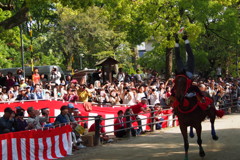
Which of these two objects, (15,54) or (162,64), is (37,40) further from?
(162,64)

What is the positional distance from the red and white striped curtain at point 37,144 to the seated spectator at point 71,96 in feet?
16.5

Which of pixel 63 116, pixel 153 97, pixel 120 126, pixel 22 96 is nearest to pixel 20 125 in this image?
pixel 63 116

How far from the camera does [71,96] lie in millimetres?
18641

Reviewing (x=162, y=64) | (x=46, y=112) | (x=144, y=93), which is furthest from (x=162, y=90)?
(x=162, y=64)

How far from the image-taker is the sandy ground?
11.9 meters

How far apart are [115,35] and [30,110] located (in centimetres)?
2982

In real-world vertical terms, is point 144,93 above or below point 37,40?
below

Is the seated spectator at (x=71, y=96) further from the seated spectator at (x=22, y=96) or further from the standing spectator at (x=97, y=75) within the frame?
the standing spectator at (x=97, y=75)

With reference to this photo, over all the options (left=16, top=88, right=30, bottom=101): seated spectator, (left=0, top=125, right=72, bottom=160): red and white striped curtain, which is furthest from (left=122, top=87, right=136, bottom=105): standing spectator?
(left=0, top=125, right=72, bottom=160): red and white striped curtain

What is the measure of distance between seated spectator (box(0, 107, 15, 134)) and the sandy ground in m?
1.97

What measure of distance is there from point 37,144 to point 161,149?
13.0 ft

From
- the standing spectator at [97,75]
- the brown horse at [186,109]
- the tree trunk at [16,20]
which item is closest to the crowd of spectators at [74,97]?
the brown horse at [186,109]

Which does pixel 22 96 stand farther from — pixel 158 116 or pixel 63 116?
pixel 158 116

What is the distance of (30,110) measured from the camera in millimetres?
12602
